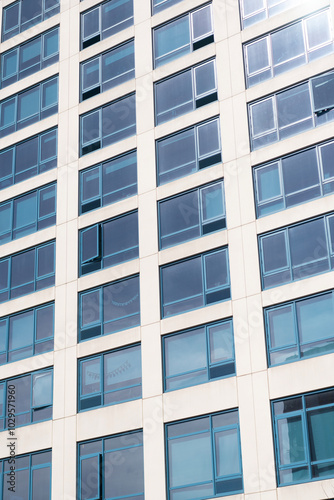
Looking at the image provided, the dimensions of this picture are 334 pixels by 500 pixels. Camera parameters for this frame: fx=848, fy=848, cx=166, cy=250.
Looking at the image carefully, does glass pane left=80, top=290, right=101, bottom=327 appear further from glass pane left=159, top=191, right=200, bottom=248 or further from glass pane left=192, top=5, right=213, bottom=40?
glass pane left=192, top=5, right=213, bottom=40

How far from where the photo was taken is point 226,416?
2642 cm

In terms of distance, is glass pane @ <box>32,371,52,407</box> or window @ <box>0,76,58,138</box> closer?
glass pane @ <box>32,371,52,407</box>

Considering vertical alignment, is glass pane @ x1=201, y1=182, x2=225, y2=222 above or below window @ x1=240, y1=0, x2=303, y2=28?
below

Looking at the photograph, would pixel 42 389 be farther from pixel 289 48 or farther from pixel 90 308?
pixel 289 48

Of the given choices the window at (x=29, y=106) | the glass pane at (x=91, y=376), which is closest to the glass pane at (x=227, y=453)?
the glass pane at (x=91, y=376)

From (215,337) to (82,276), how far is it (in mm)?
6487

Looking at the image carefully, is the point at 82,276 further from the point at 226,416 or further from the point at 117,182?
the point at 226,416

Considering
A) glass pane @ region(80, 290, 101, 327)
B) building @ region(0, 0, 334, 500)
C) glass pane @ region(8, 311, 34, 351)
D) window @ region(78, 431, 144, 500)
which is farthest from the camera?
glass pane @ region(8, 311, 34, 351)

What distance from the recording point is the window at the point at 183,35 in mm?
33031

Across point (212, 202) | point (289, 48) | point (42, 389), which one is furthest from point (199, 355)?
point (289, 48)

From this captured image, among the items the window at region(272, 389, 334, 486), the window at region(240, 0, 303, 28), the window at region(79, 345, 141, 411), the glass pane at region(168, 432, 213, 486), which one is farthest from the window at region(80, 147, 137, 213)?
the window at region(272, 389, 334, 486)

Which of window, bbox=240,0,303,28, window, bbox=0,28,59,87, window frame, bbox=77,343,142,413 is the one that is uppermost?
window, bbox=0,28,59,87

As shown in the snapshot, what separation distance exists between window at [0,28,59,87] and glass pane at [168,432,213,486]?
18659mm

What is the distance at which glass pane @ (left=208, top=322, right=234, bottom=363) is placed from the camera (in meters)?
27.3
